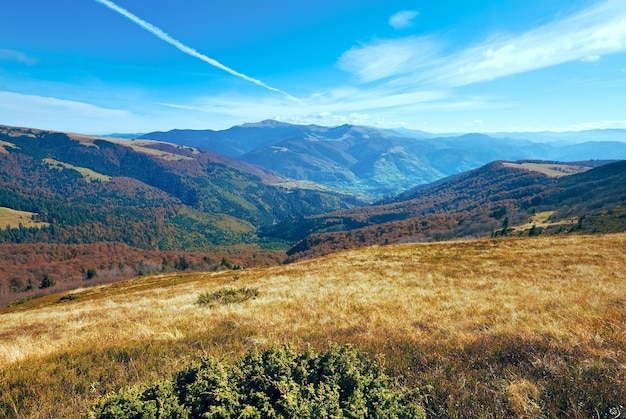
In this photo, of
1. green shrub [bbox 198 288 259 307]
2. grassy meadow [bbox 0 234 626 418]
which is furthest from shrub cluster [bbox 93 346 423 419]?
green shrub [bbox 198 288 259 307]

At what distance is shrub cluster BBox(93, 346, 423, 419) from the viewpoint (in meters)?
4.00

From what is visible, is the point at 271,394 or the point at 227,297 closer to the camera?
the point at 271,394

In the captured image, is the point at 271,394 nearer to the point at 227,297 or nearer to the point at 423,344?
the point at 423,344

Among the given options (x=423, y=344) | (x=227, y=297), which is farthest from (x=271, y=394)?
(x=227, y=297)

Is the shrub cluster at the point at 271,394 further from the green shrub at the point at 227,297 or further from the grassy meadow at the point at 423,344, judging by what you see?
the green shrub at the point at 227,297

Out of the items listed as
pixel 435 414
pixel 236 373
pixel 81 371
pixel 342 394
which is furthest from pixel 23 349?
pixel 435 414

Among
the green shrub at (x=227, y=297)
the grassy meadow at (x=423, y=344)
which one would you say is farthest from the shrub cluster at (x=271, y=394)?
the green shrub at (x=227, y=297)

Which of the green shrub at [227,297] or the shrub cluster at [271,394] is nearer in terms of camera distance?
the shrub cluster at [271,394]

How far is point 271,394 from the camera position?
14.9ft

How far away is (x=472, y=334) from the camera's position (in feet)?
27.0

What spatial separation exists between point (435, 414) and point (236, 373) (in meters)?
3.27

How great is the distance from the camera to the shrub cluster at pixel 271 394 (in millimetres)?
4004

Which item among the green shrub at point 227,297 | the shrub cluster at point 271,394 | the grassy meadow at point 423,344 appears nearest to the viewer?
the shrub cluster at point 271,394

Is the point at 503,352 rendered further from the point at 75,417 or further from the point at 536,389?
the point at 75,417
